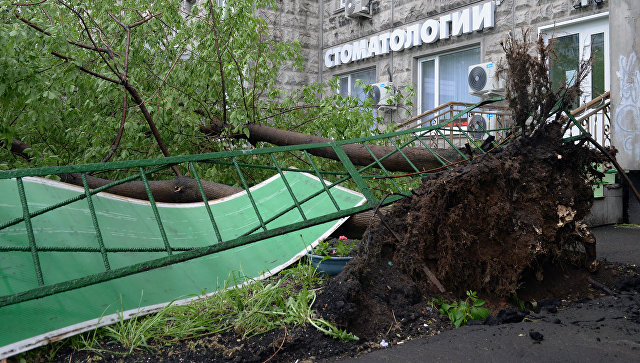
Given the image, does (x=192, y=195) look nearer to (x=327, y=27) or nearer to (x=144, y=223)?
(x=144, y=223)

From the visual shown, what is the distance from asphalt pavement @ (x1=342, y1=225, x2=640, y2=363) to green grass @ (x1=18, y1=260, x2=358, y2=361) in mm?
430

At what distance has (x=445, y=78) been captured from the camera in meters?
10.9

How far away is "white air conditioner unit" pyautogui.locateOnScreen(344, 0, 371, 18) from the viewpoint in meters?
11.7

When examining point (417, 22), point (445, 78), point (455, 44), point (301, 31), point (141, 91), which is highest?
point (301, 31)

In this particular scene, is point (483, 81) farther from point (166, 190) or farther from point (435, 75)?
point (166, 190)

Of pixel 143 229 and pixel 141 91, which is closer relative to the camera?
pixel 143 229

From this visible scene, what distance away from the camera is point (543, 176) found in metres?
3.62

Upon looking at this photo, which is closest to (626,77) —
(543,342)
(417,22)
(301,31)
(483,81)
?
(483,81)

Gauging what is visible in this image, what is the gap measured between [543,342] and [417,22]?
30.4 feet

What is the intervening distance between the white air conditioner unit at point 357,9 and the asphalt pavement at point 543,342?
9.71m

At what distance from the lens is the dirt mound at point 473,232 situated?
11.0 ft

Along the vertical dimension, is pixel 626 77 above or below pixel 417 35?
below

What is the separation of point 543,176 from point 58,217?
3.42 metres

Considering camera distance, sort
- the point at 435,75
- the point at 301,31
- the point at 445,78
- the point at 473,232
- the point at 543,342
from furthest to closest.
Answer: the point at 301,31, the point at 435,75, the point at 445,78, the point at 473,232, the point at 543,342
